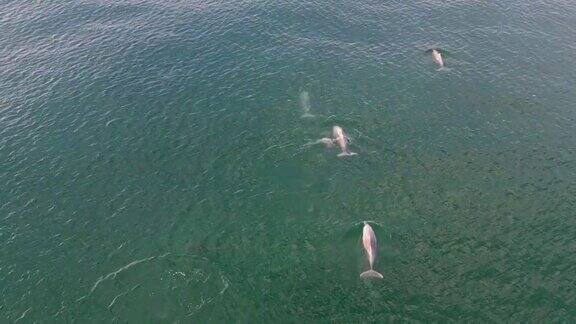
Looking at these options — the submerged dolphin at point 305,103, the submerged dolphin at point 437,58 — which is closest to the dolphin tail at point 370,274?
the submerged dolphin at point 305,103

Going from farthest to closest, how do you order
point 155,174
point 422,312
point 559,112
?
point 559,112 < point 155,174 < point 422,312

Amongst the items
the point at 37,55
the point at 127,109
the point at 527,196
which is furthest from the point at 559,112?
the point at 37,55

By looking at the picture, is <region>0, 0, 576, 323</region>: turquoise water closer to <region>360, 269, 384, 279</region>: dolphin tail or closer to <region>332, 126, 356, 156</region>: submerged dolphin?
<region>360, 269, 384, 279</region>: dolphin tail

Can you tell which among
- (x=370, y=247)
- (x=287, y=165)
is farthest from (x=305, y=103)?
(x=370, y=247)

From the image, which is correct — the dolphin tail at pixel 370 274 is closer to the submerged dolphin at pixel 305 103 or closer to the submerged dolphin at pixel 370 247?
the submerged dolphin at pixel 370 247

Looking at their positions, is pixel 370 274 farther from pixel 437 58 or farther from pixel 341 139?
pixel 437 58

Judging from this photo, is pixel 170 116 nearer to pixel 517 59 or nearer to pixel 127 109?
pixel 127 109
